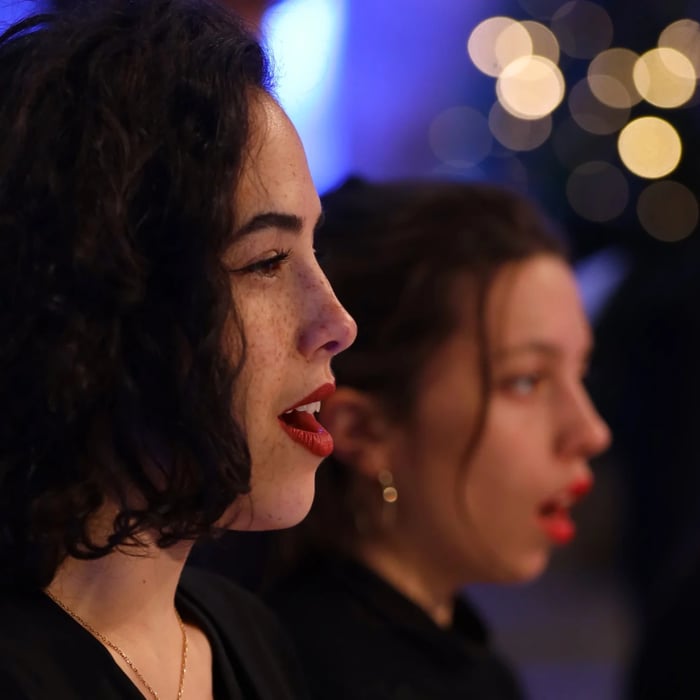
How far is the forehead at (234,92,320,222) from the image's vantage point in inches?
32.5

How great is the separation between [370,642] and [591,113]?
289 cm

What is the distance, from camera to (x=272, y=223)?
2.74 feet

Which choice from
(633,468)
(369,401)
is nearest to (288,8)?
(369,401)

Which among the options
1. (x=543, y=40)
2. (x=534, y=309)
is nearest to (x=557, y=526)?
(x=534, y=309)

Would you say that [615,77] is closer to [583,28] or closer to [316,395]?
[583,28]

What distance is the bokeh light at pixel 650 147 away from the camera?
3.66 meters

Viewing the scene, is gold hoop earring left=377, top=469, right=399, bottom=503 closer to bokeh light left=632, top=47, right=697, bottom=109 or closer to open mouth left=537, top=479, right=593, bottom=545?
open mouth left=537, top=479, right=593, bottom=545

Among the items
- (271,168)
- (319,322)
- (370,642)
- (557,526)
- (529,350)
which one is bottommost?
(370,642)

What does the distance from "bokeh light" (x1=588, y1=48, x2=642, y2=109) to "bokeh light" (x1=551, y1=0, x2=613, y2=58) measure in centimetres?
4

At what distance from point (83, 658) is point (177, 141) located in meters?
0.36

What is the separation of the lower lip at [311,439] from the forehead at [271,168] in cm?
16

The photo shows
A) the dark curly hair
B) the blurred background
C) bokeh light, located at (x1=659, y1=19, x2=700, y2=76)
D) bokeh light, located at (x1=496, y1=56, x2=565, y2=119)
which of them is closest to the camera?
the dark curly hair

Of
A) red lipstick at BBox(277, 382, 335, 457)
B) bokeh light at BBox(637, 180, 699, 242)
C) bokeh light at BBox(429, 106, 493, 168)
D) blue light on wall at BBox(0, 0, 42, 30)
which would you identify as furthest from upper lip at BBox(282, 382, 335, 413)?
bokeh light at BBox(637, 180, 699, 242)

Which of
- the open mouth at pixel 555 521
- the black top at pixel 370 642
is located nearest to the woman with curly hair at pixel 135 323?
the black top at pixel 370 642
